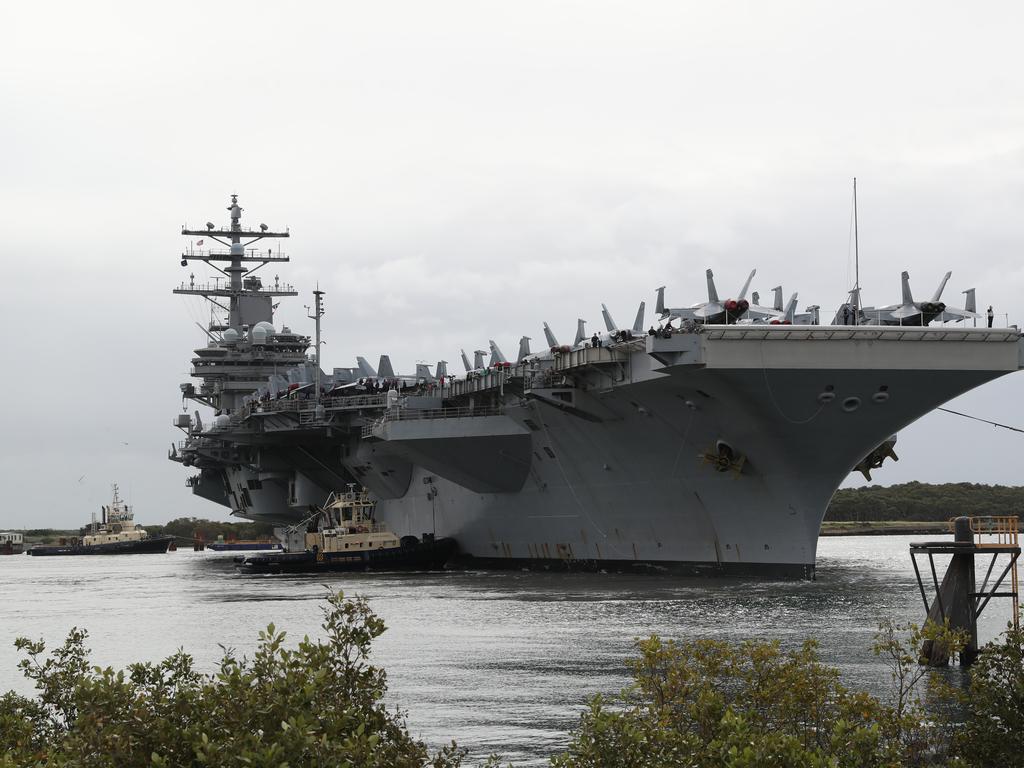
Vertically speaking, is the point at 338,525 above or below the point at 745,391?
below

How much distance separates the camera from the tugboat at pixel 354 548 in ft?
118

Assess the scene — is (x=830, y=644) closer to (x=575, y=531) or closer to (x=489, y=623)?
(x=489, y=623)

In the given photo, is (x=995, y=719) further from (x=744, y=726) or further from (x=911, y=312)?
(x=911, y=312)

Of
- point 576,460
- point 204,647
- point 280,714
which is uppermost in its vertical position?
point 576,460

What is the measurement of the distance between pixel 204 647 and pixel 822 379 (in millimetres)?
11450

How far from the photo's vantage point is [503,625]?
A: 20.6m

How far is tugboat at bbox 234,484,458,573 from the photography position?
1421 inches

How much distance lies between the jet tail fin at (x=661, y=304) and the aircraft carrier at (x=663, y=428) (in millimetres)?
616

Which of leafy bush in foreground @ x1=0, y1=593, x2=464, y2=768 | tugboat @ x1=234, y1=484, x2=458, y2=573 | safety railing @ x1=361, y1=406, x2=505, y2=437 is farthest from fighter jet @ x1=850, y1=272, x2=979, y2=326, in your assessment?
leafy bush in foreground @ x1=0, y1=593, x2=464, y2=768

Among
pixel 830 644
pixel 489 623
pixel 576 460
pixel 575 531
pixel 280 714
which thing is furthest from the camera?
pixel 575 531

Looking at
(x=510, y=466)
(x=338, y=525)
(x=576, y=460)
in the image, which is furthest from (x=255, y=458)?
(x=576, y=460)

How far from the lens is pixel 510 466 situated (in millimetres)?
32000

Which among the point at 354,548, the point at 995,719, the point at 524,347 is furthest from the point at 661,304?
the point at 995,719

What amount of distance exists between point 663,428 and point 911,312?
17.6 ft
